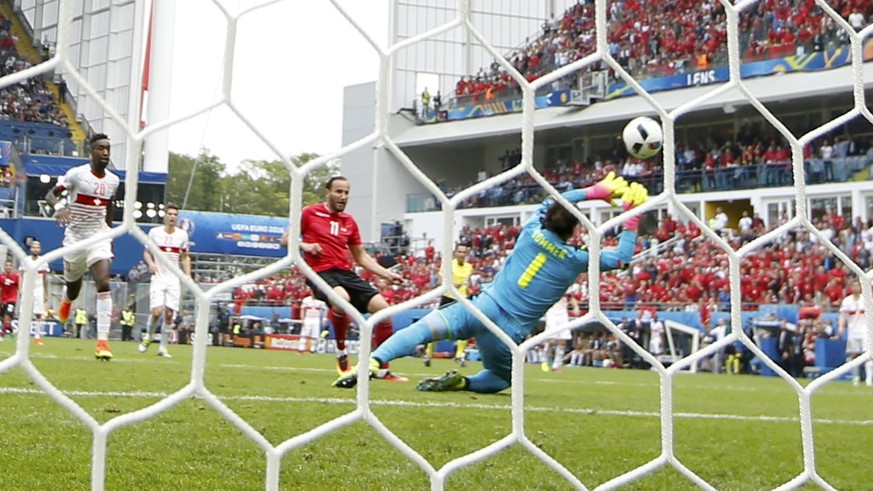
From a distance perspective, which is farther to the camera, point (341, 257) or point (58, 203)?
point (341, 257)

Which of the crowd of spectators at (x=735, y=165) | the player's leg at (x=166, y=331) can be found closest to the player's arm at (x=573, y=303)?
the crowd of spectators at (x=735, y=165)

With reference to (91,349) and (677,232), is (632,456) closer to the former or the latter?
(91,349)

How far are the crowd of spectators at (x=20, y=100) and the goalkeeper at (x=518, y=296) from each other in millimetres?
2041

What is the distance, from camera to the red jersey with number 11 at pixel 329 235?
3281 millimetres

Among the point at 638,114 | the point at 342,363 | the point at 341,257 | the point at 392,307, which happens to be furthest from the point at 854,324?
the point at 392,307

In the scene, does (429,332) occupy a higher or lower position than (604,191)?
lower

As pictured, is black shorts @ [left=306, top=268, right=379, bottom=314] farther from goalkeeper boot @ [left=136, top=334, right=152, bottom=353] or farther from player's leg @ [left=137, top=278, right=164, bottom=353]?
goalkeeper boot @ [left=136, top=334, right=152, bottom=353]

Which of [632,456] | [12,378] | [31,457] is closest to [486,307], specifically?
[632,456]

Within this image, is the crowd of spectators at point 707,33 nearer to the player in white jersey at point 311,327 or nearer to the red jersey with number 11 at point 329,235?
the player in white jersey at point 311,327

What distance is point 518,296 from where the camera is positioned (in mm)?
4816

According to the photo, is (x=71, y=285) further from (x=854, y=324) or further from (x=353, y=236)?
(x=854, y=324)

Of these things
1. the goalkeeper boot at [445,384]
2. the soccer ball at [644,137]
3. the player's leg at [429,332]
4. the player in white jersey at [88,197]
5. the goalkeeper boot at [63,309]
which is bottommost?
the goalkeeper boot at [445,384]

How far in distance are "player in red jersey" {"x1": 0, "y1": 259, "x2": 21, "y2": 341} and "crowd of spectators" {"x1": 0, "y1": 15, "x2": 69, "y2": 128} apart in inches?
13.8

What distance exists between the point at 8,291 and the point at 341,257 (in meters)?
1.77
